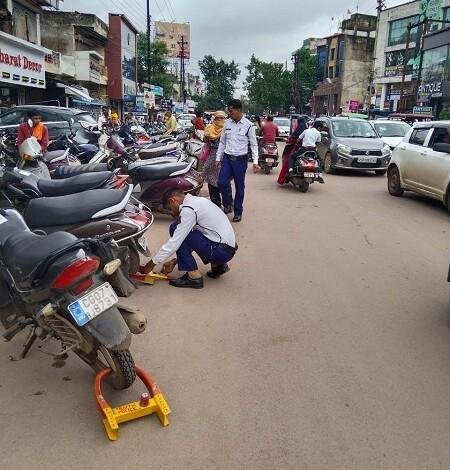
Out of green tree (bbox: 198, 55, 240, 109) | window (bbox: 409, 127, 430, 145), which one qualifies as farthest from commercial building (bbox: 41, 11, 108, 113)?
green tree (bbox: 198, 55, 240, 109)

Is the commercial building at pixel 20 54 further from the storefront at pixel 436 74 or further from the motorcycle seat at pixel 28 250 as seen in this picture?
the storefront at pixel 436 74

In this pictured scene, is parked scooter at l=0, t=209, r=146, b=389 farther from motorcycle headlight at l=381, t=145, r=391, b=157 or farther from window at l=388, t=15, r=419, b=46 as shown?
window at l=388, t=15, r=419, b=46

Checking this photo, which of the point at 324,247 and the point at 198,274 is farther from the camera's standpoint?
the point at 324,247

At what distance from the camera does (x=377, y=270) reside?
5.64 m

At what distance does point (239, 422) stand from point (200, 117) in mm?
13802

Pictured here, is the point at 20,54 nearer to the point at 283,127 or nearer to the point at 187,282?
the point at 283,127

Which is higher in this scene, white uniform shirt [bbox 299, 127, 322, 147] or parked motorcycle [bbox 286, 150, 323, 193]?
white uniform shirt [bbox 299, 127, 322, 147]

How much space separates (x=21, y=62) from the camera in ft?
70.9

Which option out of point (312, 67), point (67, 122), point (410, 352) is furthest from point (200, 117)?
point (312, 67)

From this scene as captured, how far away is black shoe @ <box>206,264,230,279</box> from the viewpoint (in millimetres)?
5205

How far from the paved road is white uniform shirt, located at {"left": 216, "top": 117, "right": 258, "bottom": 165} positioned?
7.79 feet

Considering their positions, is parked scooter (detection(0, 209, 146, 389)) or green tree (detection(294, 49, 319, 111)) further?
green tree (detection(294, 49, 319, 111))

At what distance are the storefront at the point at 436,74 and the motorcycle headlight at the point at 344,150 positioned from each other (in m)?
20.0

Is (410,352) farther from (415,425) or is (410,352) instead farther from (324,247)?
(324,247)
